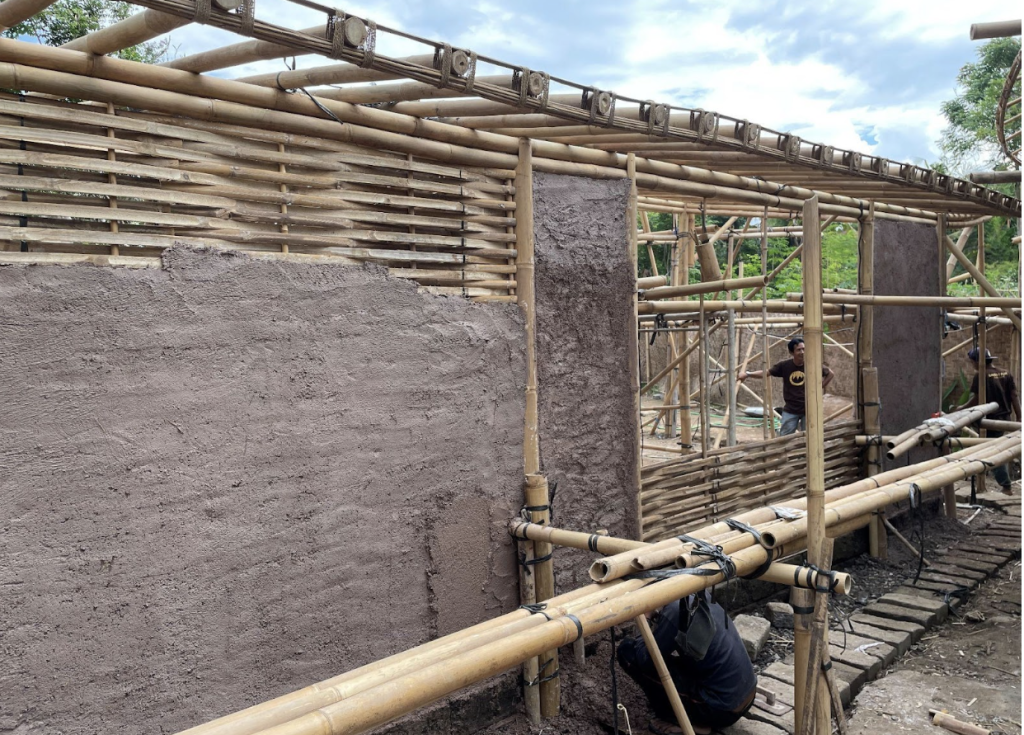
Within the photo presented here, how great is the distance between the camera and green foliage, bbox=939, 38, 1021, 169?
1747cm

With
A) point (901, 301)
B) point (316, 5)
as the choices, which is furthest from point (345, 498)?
point (901, 301)

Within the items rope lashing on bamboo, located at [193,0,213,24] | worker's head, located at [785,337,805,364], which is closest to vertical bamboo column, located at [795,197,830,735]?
rope lashing on bamboo, located at [193,0,213,24]

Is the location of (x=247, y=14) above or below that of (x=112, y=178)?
above

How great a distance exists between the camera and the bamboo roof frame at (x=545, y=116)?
2637 millimetres

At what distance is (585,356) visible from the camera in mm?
4312

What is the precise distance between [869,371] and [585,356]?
3.45 meters

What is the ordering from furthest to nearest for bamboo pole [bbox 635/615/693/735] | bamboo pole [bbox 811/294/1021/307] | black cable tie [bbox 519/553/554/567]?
bamboo pole [bbox 811/294/1021/307] < black cable tie [bbox 519/553/554/567] < bamboo pole [bbox 635/615/693/735]

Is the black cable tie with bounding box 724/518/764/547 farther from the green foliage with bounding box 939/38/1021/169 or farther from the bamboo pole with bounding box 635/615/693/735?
the green foliage with bounding box 939/38/1021/169

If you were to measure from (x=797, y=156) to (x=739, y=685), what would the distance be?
2.91 meters

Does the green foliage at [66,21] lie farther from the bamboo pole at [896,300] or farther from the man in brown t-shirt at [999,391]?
the man in brown t-shirt at [999,391]

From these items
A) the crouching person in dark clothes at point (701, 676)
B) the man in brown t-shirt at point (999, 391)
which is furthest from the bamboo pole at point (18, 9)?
the man in brown t-shirt at point (999, 391)

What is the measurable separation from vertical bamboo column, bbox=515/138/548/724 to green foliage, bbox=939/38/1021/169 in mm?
16287

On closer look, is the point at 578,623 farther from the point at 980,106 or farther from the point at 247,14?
the point at 980,106

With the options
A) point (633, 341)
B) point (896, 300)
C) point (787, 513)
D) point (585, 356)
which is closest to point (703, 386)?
point (633, 341)
